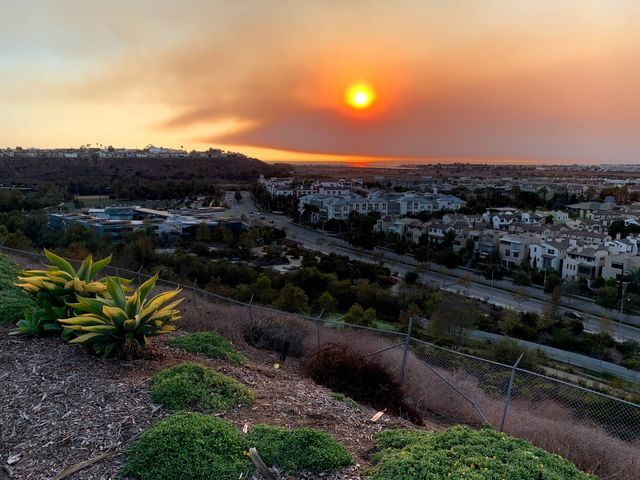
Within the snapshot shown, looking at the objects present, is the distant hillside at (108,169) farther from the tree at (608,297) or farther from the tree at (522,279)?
the tree at (608,297)

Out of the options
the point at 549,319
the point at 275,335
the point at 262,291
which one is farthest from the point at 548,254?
the point at 275,335

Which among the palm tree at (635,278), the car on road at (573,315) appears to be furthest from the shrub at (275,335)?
the palm tree at (635,278)

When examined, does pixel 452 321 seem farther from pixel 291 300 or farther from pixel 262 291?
pixel 262 291

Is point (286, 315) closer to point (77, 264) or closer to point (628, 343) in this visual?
point (77, 264)

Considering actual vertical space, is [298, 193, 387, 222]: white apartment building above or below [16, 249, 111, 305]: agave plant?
below

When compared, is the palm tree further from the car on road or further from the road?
the car on road

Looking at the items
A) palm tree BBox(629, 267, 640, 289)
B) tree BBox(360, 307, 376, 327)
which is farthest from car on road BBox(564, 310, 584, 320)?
tree BBox(360, 307, 376, 327)
